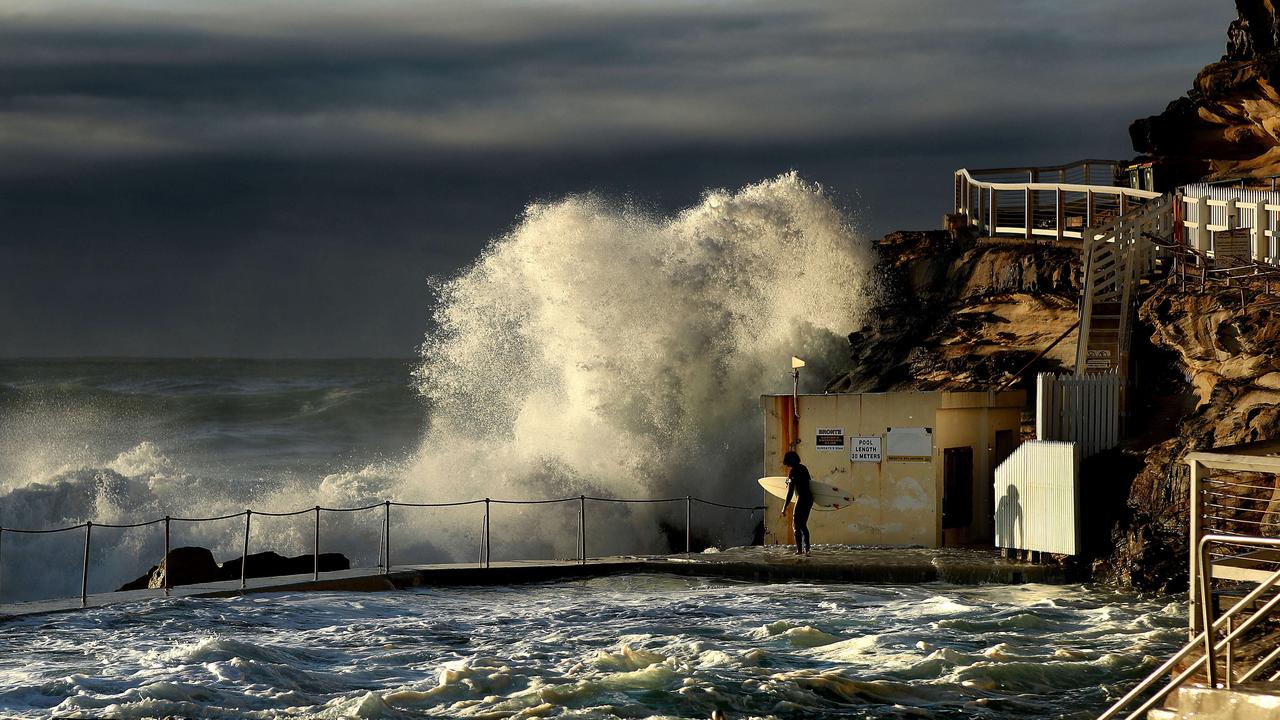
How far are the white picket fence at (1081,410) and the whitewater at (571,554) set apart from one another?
2146 millimetres

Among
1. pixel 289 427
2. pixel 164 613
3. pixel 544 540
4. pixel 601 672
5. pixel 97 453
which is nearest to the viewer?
pixel 601 672

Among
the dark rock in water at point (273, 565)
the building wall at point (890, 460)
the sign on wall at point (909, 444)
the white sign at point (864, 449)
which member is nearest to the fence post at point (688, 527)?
the building wall at point (890, 460)

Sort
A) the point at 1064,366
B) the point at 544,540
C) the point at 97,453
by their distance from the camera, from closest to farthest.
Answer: the point at 1064,366
the point at 544,540
the point at 97,453

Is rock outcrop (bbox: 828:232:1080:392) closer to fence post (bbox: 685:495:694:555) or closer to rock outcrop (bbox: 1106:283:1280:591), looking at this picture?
rock outcrop (bbox: 1106:283:1280:591)

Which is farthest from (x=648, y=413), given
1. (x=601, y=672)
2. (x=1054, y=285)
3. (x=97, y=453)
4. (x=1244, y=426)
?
(x=97, y=453)

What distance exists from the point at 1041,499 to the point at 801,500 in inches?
120

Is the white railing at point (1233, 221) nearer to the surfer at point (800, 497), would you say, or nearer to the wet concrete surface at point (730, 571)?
the wet concrete surface at point (730, 571)

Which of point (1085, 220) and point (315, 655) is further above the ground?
point (1085, 220)

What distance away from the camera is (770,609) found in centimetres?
1484

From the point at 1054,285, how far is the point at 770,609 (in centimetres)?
1134

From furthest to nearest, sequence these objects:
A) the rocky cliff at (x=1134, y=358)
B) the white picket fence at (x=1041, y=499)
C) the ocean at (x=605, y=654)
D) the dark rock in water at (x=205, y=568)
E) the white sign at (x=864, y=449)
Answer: the white sign at (x=864, y=449), the dark rock in water at (x=205, y=568), the white picket fence at (x=1041, y=499), the rocky cliff at (x=1134, y=358), the ocean at (x=605, y=654)

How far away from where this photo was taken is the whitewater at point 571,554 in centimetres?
1119

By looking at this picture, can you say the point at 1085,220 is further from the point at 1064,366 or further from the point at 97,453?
the point at 97,453

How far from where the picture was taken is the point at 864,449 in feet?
61.5
